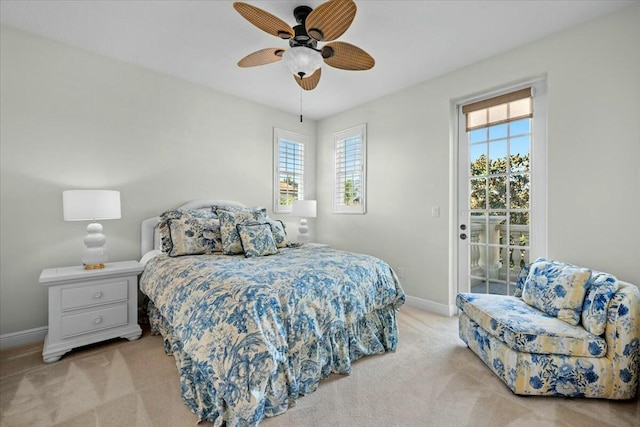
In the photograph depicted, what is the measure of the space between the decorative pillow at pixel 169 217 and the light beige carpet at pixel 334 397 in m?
0.94

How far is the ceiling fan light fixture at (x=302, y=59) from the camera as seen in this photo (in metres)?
2.12

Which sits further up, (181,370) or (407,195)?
(407,195)

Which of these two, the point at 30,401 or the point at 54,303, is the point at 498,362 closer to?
the point at 30,401

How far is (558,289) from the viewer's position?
2039mm

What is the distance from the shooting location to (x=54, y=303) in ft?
7.57

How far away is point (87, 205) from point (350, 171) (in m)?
3.18

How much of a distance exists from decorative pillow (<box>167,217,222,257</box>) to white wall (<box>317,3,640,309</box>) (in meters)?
2.27

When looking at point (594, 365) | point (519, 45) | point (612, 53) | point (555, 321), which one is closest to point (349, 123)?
point (519, 45)

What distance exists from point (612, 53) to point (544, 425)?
2694mm

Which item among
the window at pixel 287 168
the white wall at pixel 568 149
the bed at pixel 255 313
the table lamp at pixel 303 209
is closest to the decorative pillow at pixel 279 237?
the bed at pixel 255 313

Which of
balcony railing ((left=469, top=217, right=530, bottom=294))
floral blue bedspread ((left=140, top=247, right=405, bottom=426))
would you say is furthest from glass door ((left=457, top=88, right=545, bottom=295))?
floral blue bedspread ((left=140, top=247, right=405, bottom=426))

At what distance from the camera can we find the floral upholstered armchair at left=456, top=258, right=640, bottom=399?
5.77 ft

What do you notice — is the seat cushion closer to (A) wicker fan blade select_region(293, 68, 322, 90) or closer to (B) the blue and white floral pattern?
(B) the blue and white floral pattern

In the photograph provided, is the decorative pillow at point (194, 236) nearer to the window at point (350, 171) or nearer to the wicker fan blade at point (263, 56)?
the wicker fan blade at point (263, 56)
